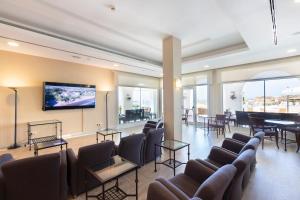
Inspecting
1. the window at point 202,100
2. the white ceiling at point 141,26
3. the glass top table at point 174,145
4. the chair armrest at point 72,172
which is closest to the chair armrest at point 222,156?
the glass top table at point 174,145

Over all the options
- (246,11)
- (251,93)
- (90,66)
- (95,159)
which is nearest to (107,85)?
(90,66)

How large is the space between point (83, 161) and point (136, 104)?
635 centimetres

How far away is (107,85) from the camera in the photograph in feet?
23.0

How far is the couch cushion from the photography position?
5.69ft

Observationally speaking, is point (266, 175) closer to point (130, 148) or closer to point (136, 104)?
point (130, 148)

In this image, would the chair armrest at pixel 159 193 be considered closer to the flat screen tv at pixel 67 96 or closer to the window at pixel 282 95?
the flat screen tv at pixel 67 96

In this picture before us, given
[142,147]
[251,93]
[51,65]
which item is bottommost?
[142,147]

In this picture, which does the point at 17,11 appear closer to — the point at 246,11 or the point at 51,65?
the point at 51,65

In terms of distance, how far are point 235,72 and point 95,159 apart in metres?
6.99

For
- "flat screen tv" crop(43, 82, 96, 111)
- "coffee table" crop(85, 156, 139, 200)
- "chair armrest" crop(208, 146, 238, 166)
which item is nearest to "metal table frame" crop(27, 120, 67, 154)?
"flat screen tv" crop(43, 82, 96, 111)

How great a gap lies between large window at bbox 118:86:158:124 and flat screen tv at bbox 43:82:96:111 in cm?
164

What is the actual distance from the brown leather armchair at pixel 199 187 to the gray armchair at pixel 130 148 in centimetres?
105

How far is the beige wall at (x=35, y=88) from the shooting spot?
450 cm

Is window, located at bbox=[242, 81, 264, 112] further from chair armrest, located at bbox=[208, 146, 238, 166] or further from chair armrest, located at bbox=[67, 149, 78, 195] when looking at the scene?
chair armrest, located at bbox=[67, 149, 78, 195]
